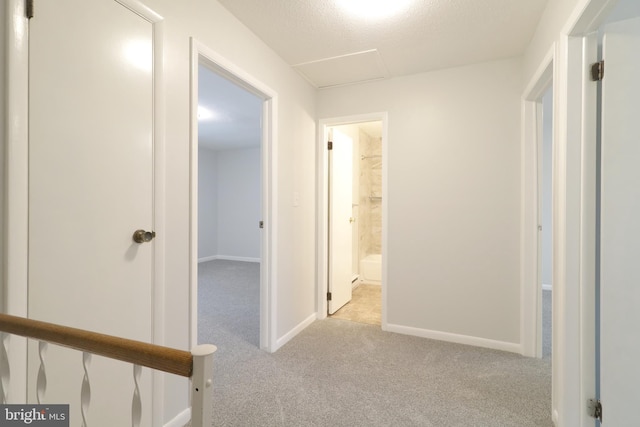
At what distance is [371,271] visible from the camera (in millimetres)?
4742

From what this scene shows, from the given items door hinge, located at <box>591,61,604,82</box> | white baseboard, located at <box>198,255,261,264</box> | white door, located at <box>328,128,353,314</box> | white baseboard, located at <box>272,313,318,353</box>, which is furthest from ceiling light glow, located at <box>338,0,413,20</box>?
white baseboard, located at <box>198,255,261,264</box>

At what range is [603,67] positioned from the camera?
4.53 feet

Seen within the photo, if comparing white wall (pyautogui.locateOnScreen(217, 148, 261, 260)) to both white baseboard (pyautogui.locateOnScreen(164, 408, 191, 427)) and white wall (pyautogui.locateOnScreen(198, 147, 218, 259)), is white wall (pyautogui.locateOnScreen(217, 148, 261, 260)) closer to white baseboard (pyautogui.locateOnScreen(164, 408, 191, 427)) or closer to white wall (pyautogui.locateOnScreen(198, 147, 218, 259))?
white wall (pyautogui.locateOnScreen(198, 147, 218, 259))

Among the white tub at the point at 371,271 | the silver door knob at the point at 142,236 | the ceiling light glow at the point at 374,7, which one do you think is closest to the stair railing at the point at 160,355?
the silver door knob at the point at 142,236

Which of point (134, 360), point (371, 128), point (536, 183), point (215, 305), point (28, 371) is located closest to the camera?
point (134, 360)

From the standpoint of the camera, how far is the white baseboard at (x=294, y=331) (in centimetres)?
253

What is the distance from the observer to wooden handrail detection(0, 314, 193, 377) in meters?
0.71

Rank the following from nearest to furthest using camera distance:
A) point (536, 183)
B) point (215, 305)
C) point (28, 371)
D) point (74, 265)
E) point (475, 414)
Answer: point (28, 371), point (74, 265), point (475, 414), point (536, 183), point (215, 305)

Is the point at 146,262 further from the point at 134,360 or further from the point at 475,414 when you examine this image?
the point at 475,414

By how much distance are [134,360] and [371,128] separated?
447 cm

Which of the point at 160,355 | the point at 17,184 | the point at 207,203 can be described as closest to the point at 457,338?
the point at 160,355

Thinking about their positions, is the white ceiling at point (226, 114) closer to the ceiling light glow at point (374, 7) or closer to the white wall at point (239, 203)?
the white wall at point (239, 203)

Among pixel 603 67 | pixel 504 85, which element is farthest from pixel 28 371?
pixel 504 85

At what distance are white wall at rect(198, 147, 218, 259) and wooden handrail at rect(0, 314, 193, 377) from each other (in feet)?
19.2
